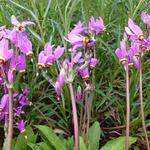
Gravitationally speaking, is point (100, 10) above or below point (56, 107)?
above

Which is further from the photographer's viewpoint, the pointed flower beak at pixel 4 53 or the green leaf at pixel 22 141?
the green leaf at pixel 22 141

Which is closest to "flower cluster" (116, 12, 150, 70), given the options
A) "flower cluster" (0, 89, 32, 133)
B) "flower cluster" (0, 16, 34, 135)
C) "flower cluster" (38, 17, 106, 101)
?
"flower cluster" (38, 17, 106, 101)

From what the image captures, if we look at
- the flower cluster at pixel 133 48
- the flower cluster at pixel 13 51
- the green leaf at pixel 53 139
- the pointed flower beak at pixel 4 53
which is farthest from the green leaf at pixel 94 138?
the pointed flower beak at pixel 4 53

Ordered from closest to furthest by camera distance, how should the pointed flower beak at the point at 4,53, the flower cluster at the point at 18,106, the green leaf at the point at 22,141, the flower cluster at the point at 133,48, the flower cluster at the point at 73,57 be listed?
the pointed flower beak at the point at 4,53, the flower cluster at the point at 73,57, the flower cluster at the point at 133,48, the flower cluster at the point at 18,106, the green leaf at the point at 22,141

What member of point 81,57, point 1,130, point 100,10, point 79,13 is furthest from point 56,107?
point 79,13

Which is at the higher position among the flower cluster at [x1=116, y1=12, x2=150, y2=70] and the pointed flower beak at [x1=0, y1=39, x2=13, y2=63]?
the pointed flower beak at [x1=0, y1=39, x2=13, y2=63]

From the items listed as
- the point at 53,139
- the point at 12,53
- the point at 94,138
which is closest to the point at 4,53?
the point at 12,53

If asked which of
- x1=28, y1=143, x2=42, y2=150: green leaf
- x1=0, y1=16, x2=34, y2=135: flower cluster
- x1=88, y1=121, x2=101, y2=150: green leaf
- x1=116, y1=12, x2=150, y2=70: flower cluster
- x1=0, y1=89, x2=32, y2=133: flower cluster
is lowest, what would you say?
x1=88, y1=121, x2=101, y2=150: green leaf

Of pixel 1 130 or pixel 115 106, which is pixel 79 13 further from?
pixel 1 130

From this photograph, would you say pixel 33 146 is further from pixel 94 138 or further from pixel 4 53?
pixel 4 53

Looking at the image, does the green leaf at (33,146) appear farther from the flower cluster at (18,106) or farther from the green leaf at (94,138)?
the green leaf at (94,138)

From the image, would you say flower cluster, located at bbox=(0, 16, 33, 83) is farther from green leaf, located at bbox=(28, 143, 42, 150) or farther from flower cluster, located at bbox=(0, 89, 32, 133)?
green leaf, located at bbox=(28, 143, 42, 150)
